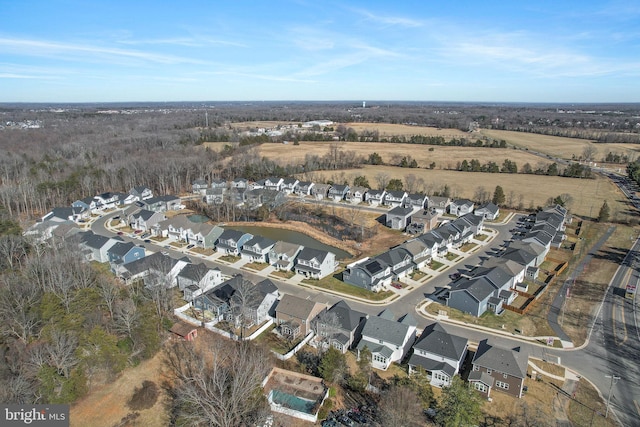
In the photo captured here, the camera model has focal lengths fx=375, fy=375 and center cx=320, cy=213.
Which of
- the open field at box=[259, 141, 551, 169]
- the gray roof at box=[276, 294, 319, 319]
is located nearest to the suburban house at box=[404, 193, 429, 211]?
the open field at box=[259, 141, 551, 169]

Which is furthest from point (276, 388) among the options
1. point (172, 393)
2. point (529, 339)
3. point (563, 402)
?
point (529, 339)

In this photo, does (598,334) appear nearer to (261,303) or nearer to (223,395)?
(261,303)

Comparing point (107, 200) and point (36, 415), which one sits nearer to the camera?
point (36, 415)

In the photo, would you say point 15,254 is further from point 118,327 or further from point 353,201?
point 353,201

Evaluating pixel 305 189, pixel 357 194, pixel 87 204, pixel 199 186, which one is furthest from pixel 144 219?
pixel 357 194

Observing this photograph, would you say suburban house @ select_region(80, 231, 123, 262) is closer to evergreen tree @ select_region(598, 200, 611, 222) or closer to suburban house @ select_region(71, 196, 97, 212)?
suburban house @ select_region(71, 196, 97, 212)

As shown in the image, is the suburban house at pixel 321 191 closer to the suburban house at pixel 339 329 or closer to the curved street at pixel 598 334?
the curved street at pixel 598 334
